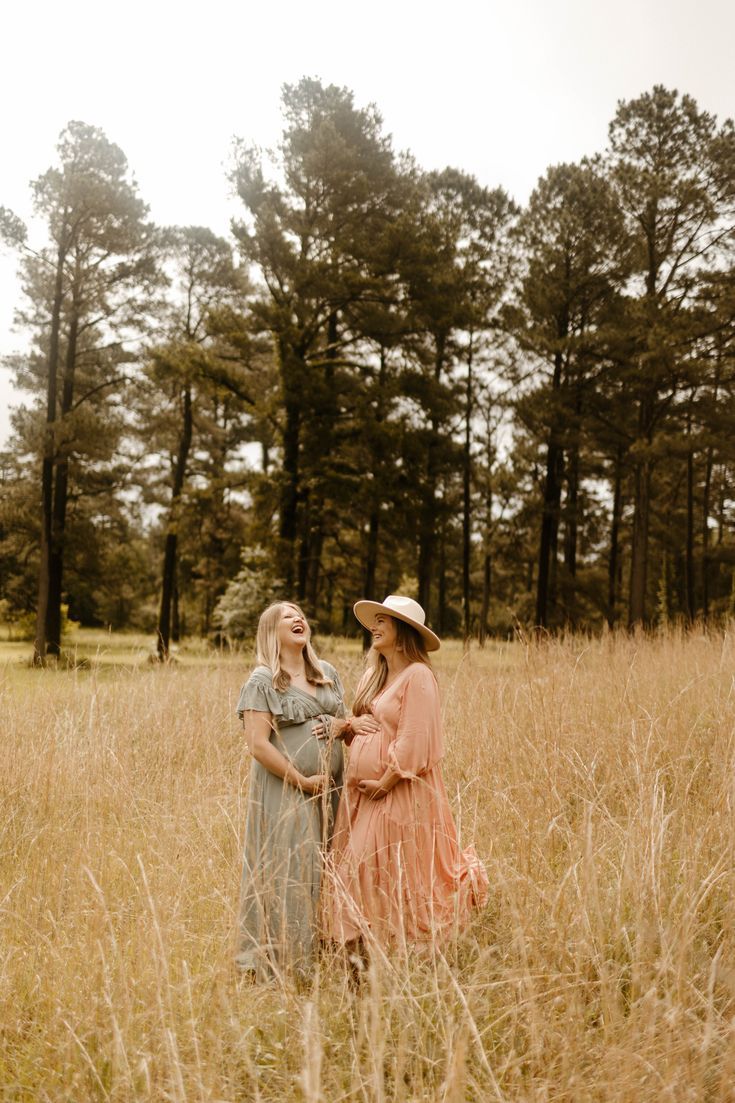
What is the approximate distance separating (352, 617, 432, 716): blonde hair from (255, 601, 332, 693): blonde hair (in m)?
0.17

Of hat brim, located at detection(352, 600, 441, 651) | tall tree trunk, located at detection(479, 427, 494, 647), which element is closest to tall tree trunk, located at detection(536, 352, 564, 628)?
tall tree trunk, located at detection(479, 427, 494, 647)

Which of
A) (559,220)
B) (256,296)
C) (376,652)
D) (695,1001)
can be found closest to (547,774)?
(376,652)

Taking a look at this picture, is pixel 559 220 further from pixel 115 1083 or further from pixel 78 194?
pixel 115 1083

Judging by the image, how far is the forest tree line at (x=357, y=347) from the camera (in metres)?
17.6

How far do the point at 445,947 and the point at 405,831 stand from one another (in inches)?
17.6

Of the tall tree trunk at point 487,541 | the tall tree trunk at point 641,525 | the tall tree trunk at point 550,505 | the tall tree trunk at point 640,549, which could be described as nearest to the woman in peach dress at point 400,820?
the tall tree trunk at point 640,549

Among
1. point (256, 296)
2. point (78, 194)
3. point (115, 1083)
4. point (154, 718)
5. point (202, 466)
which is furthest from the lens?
point (202, 466)

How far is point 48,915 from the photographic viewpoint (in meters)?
3.31

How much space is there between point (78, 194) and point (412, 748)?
18.6 meters

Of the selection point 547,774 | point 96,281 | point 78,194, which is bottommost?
point 547,774

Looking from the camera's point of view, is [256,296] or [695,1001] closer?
[695,1001]

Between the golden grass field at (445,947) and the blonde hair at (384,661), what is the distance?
2.43ft

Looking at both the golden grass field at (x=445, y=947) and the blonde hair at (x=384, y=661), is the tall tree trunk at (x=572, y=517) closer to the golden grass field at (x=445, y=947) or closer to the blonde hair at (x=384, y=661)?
the golden grass field at (x=445, y=947)

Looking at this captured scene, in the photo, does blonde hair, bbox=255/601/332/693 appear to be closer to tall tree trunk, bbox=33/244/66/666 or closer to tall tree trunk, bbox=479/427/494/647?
tall tree trunk, bbox=33/244/66/666
